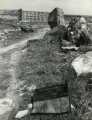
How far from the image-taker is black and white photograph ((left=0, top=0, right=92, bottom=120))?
763 cm

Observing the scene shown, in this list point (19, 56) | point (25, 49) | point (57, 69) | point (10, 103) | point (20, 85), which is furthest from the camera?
point (25, 49)

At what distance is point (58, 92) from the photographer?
25.6 feet

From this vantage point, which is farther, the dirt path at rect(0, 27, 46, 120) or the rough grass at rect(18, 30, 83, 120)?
the rough grass at rect(18, 30, 83, 120)

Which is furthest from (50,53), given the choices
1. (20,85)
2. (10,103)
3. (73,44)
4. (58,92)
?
(58,92)

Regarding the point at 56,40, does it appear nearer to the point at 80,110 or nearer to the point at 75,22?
the point at 75,22

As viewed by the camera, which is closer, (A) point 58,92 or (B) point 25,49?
(A) point 58,92

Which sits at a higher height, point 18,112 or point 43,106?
point 43,106

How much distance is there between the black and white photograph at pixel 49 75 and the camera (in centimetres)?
763

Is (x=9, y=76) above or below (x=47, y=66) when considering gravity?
below

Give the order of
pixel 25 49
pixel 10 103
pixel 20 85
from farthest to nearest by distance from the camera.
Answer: pixel 25 49, pixel 20 85, pixel 10 103

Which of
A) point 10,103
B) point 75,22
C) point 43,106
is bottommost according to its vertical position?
point 10,103

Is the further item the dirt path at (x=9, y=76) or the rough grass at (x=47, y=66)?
the rough grass at (x=47, y=66)

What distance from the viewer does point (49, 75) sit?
11281 millimetres

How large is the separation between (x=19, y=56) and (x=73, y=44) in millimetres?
3532
